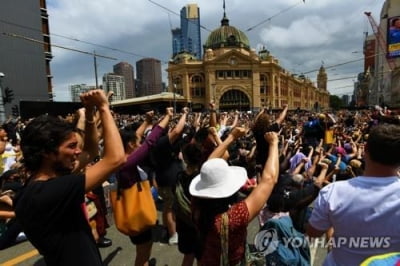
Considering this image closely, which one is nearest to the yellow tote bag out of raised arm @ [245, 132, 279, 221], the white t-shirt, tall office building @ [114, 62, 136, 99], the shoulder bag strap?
the shoulder bag strap

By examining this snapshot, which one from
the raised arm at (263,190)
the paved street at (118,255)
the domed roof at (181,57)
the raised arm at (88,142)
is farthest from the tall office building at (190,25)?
the domed roof at (181,57)

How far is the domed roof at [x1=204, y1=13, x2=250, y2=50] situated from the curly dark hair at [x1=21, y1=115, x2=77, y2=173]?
9513cm

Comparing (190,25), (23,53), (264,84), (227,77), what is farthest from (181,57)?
(190,25)

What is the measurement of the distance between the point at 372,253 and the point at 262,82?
9225cm

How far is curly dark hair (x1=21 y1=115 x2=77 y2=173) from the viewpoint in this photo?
172 cm

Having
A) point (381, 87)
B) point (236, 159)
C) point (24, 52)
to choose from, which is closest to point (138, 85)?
point (24, 52)

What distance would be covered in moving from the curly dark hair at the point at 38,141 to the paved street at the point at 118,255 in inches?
119

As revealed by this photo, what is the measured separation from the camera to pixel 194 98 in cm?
8875

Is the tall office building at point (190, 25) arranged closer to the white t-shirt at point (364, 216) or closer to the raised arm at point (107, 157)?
the raised arm at point (107, 157)

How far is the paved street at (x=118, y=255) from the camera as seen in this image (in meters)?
4.31

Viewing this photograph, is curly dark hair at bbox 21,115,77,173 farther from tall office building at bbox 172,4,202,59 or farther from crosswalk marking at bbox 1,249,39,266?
tall office building at bbox 172,4,202,59

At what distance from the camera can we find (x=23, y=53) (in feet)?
149

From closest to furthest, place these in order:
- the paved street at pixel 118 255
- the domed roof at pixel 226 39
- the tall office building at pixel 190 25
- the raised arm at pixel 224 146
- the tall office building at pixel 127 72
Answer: the raised arm at pixel 224 146
the paved street at pixel 118 255
the tall office building at pixel 190 25
the tall office building at pixel 127 72
the domed roof at pixel 226 39

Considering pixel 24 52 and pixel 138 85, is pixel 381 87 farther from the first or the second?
pixel 24 52
